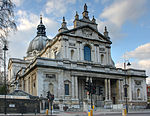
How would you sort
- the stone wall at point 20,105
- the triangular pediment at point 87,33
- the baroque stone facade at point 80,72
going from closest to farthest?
the stone wall at point 20,105 < the baroque stone facade at point 80,72 < the triangular pediment at point 87,33

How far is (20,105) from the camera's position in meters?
Result: 31.0

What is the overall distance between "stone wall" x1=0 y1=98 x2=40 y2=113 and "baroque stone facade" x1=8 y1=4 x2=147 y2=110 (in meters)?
7.05

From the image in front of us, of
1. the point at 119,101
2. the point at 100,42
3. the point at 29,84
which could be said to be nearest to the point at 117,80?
the point at 119,101

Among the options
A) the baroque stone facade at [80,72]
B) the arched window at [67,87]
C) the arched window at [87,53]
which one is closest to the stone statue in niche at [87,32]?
the baroque stone facade at [80,72]

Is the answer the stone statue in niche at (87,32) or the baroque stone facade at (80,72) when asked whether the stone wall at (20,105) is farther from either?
the stone statue in niche at (87,32)

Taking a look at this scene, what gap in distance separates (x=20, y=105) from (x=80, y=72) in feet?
52.0

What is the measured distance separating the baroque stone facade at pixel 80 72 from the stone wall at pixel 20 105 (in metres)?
7.05

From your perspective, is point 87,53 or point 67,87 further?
point 87,53

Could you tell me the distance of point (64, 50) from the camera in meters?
45.6

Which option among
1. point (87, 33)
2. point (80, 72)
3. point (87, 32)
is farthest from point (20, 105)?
point (87, 32)

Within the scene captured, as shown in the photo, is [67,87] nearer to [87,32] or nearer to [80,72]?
[80,72]

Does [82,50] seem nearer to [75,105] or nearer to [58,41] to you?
[58,41]

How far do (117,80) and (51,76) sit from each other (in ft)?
52.2

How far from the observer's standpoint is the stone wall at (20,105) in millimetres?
30156
